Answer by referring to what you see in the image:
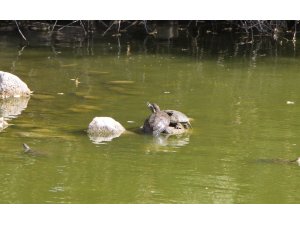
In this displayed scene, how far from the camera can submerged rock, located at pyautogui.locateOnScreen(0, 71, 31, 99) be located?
36.7ft

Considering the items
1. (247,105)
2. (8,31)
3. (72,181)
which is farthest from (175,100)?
(8,31)

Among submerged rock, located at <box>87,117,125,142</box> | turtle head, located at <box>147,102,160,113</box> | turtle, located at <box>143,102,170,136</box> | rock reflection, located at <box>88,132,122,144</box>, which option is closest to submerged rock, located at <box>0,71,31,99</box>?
turtle head, located at <box>147,102,160,113</box>

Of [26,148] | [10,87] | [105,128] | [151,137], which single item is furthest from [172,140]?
[10,87]

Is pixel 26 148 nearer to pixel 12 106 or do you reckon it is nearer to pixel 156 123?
pixel 156 123

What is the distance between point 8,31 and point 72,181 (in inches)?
534

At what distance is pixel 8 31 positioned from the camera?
65.7 feet

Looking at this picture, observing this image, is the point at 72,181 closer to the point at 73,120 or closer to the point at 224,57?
the point at 73,120

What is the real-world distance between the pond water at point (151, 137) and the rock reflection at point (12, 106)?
2.9 inches

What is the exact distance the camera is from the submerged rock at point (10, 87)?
11184mm

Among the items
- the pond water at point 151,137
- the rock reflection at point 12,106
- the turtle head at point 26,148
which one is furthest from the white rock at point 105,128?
the rock reflection at point 12,106

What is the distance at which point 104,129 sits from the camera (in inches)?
350

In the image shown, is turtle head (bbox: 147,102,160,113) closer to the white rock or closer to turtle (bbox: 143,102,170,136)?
turtle (bbox: 143,102,170,136)

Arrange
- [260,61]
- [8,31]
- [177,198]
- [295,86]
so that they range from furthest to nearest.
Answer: [8,31] → [260,61] → [295,86] → [177,198]
